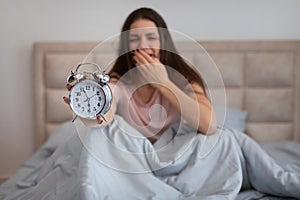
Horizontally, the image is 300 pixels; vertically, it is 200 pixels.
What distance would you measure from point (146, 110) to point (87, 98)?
1.57ft

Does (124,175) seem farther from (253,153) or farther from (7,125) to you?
(7,125)

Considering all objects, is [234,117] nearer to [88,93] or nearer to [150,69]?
[150,69]

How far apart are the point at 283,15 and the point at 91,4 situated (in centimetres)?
103

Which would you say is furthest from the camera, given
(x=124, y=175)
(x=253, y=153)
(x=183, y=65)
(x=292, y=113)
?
(x=292, y=113)

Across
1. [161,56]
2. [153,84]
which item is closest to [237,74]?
[161,56]

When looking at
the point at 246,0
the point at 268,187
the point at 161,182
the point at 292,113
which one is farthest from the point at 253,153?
the point at 246,0

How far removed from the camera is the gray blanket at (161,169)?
56.1 inches

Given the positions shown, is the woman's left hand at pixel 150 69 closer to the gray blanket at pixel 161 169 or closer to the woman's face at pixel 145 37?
the woman's face at pixel 145 37

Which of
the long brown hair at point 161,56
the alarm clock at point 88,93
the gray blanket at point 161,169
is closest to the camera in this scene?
the alarm clock at point 88,93

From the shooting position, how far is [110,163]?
1487 millimetres

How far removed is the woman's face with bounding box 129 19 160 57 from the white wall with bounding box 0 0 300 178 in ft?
2.21

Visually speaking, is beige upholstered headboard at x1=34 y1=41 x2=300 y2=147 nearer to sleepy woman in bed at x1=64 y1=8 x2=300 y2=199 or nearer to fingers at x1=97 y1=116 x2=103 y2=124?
sleepy woman in bed at x1=64 y1=8 x2=300 y2=199

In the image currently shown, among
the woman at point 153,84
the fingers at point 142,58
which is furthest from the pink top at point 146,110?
the fingers at point 142,58

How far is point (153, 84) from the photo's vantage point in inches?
67.9
